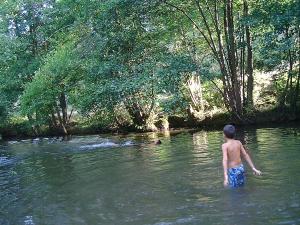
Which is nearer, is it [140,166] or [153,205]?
[153,205]

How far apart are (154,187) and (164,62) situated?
1391cm

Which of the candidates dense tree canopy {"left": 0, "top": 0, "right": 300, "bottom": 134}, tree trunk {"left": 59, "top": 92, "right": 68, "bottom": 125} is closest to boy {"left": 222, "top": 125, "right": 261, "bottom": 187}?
dense tree canopy {"left": 0, "top": 0, "right": 300, "bottom": 134}

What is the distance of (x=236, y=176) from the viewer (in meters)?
10.3

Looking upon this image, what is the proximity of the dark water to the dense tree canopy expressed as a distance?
16.5 ft

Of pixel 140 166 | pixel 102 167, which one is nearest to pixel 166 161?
pixel 140 166

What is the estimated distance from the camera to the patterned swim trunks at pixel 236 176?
10.2 meters

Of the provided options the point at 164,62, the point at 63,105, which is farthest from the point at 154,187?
the point at 63,105

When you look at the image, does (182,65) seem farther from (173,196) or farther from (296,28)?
(173,196)

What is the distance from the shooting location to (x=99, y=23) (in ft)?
86.6

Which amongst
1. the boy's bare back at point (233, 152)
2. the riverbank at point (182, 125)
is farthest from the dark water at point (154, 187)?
the riverbank at point (182, 125)

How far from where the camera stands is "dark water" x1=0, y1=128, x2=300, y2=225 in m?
9.20

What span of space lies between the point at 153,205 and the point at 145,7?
651 inches

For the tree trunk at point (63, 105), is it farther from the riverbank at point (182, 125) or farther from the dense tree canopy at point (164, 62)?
the dense tree canopy at point (164, 62)

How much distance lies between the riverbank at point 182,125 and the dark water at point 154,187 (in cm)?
495
